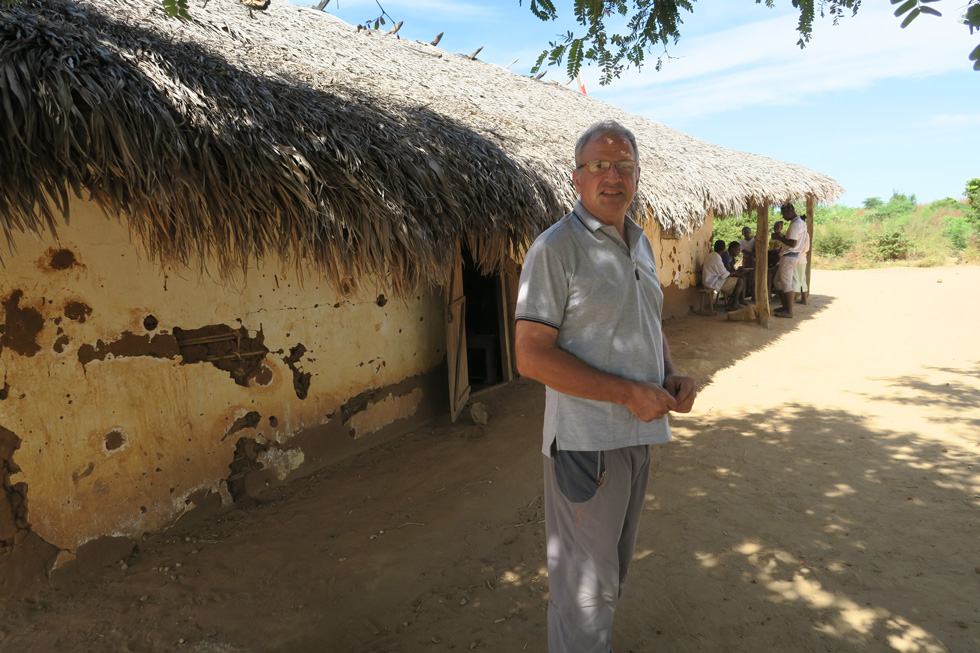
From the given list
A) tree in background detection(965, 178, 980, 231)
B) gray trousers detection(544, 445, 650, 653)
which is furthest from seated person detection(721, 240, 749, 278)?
tree in background detection(965, 178, 980, 231)

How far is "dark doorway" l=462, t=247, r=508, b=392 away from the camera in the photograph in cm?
641

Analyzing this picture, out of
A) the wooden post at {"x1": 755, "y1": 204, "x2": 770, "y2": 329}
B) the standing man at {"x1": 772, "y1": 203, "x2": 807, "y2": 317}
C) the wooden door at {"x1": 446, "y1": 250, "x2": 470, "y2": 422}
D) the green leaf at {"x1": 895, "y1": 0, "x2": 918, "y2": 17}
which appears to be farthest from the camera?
the standing man at {"x1": 772, "y1": 203, "x2": 807, "y2": 317}

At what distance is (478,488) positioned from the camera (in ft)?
13.1

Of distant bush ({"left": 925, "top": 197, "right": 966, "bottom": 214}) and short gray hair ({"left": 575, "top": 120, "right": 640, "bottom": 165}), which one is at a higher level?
distant bush ({"left": 925, "top": 197, "right": 966, "bottom": 214})

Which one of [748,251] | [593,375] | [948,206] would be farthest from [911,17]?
[948,206]

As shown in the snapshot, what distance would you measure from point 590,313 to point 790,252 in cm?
929

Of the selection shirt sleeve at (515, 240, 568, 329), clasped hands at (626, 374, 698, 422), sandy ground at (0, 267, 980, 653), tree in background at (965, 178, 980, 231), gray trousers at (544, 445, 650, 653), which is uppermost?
tree in background at (965, 178, 980, 231)

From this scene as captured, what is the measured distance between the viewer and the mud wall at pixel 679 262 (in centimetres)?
892

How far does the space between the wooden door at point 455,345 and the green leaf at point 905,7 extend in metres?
3.78

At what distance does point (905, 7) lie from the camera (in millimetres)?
1532

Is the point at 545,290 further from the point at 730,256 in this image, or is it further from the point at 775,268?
the point at 730,256

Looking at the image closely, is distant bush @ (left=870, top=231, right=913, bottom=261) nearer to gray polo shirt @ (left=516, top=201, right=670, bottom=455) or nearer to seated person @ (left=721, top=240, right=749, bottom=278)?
seated person @ (left=721, top=240, right=749, bottom=278)

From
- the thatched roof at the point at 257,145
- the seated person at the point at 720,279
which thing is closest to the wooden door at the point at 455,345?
the thatched roof at the point at 257,145

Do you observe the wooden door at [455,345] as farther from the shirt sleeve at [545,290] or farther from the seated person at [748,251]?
the seated person at [748,251]
